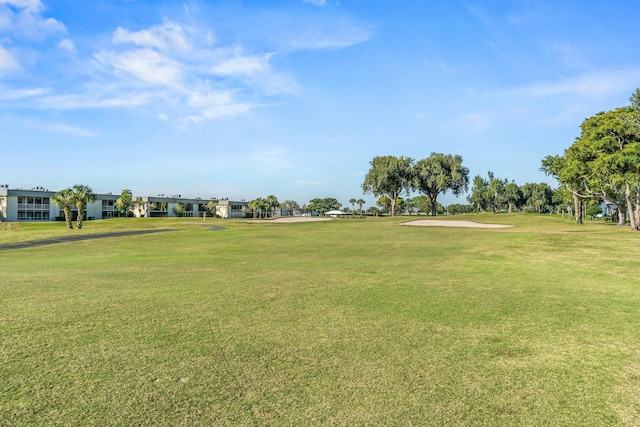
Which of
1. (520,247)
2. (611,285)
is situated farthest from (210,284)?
(520,247)

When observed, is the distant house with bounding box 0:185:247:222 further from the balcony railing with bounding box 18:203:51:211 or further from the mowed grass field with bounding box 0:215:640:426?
the mowed grass field with bounding box 0:215:640:426

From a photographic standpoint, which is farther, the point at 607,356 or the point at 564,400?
the point at 607,356

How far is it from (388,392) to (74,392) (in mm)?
3310

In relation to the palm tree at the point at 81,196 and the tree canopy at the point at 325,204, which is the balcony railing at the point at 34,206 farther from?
the tree canopy at the point at 325,204

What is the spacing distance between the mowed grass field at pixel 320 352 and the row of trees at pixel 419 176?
264 feet

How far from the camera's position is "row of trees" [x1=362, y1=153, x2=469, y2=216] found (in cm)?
8819

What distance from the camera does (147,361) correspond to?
195 inches

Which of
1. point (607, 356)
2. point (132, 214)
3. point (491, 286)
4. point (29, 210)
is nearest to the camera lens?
point (607, 356)

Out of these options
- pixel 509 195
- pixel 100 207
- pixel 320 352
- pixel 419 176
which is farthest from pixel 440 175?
pixel 100 207

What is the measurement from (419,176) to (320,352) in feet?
294

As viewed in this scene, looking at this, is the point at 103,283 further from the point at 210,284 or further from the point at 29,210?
the point at 29,210

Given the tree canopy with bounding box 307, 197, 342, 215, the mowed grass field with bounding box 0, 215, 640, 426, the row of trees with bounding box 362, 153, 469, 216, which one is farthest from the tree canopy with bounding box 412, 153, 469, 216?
the tree canopy with bounding box 307, 197, 342, 215

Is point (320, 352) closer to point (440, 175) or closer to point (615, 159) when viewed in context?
point (615, 159)

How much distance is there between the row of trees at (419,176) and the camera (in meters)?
88.2
